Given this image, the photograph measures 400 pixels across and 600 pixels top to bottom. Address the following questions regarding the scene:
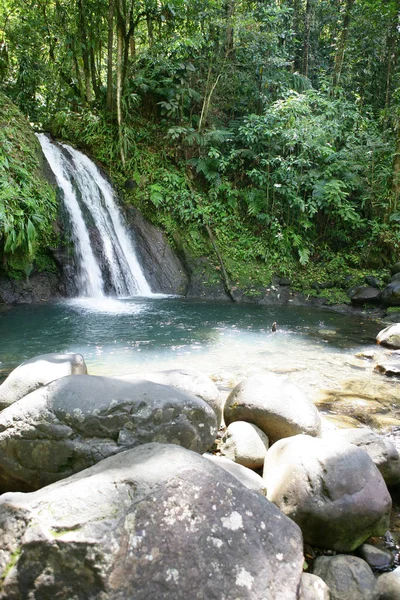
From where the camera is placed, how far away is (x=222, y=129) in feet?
42.4

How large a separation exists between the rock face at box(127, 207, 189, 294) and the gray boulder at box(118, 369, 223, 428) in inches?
292

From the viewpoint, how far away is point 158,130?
13.4 metres

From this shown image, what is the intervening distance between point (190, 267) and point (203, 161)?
11.0ft

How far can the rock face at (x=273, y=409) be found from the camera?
3654 millimetres

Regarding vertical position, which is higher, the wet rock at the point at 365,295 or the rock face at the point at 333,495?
the wet rock at the point at 365,295

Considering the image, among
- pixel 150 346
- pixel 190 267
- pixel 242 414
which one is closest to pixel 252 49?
pixel 190 267

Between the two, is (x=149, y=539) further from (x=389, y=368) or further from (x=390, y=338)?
(x=390, y=338)

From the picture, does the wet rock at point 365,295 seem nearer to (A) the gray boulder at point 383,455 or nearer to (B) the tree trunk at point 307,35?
(A) the gray boulder at point 383,455

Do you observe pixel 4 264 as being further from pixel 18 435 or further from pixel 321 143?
pixel 321 143

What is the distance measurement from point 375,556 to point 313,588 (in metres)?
0.70

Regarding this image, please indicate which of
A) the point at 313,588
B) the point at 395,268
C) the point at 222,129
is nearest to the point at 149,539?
the point at 313,588

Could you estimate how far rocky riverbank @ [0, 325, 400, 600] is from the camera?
174cm

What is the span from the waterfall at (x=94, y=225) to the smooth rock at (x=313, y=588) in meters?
8.79

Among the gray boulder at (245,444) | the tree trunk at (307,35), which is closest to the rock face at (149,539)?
the gray boulder at (245,444)
